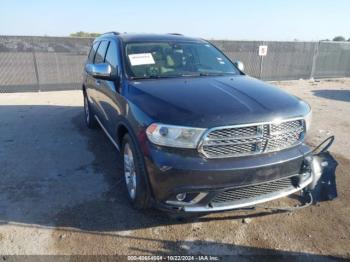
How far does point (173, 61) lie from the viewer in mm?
4223

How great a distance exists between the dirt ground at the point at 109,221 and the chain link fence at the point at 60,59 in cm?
625

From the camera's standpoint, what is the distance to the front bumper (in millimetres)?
2766

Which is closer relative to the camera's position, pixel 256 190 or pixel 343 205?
pixel 256 190

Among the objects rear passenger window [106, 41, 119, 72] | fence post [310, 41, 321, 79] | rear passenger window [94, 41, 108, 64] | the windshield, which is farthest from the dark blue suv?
fence post [310, 41, 321, 79]

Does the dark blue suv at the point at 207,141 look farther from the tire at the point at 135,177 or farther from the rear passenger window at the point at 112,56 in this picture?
the rear passenger window at the point at 112,56

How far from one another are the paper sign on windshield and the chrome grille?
5.39 feet

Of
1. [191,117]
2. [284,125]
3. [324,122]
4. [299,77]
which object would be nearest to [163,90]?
[191,117]

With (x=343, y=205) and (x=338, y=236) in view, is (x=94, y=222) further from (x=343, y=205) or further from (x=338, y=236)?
(x=343, y=205)

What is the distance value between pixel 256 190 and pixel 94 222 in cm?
166

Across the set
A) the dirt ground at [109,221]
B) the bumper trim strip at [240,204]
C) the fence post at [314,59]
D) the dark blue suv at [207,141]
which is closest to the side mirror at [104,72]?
the dark blue suv at [207,141]

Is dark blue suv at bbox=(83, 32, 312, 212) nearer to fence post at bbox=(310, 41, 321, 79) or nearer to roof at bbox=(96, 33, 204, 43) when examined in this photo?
roof at bbox=(96, 33, 204, 43)

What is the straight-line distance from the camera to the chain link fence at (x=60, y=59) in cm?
1066

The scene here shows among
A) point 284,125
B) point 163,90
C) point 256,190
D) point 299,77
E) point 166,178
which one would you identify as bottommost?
point 299,77

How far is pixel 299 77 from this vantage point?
14.3 metres
